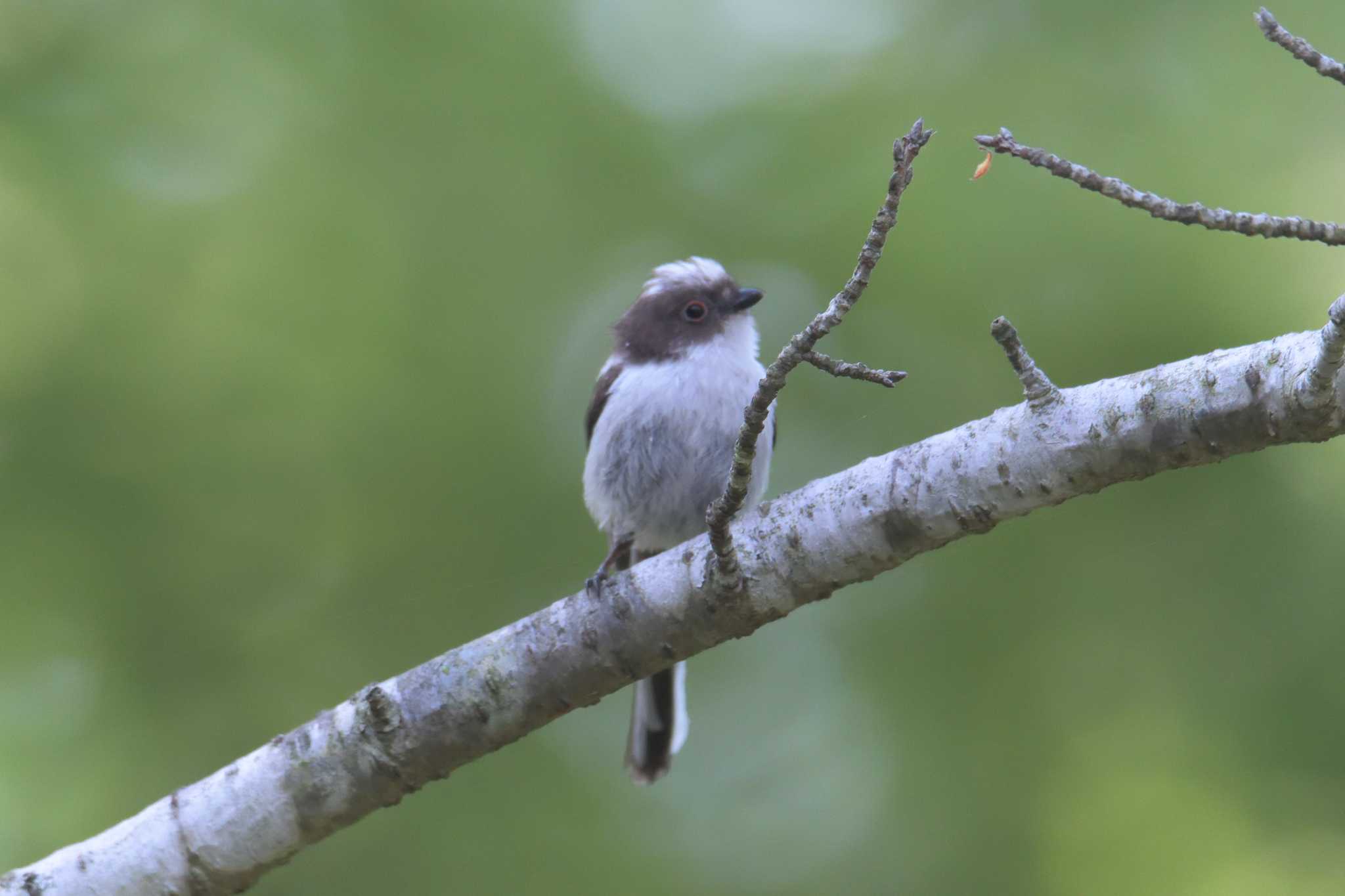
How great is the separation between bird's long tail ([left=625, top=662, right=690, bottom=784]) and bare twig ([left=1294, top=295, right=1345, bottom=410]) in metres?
3.00

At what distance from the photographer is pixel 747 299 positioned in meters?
4.98

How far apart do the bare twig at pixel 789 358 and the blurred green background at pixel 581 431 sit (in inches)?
83.5

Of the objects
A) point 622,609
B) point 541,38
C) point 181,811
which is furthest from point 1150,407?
point 541,38

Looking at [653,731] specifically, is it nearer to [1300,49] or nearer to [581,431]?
[581,431]

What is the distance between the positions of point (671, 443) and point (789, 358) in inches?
79.6

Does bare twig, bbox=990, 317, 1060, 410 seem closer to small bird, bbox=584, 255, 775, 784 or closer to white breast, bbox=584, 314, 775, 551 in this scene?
small bird, bbox=584, 255, 775, 784

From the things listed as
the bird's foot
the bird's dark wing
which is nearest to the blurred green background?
the bird's dark wing

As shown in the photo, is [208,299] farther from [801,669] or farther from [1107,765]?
[1107,765]

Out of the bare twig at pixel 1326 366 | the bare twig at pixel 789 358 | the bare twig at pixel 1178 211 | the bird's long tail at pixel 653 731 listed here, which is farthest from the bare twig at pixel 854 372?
the bird's long tail at pixel 653 731

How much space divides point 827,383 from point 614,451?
1488mm

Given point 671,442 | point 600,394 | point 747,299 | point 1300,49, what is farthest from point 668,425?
point 1300,49

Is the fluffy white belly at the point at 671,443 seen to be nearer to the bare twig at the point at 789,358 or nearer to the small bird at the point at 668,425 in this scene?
the small bird at the point at 668,425

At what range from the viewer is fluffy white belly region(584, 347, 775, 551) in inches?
180

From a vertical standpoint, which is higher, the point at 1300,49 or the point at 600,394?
the point at 600,394
